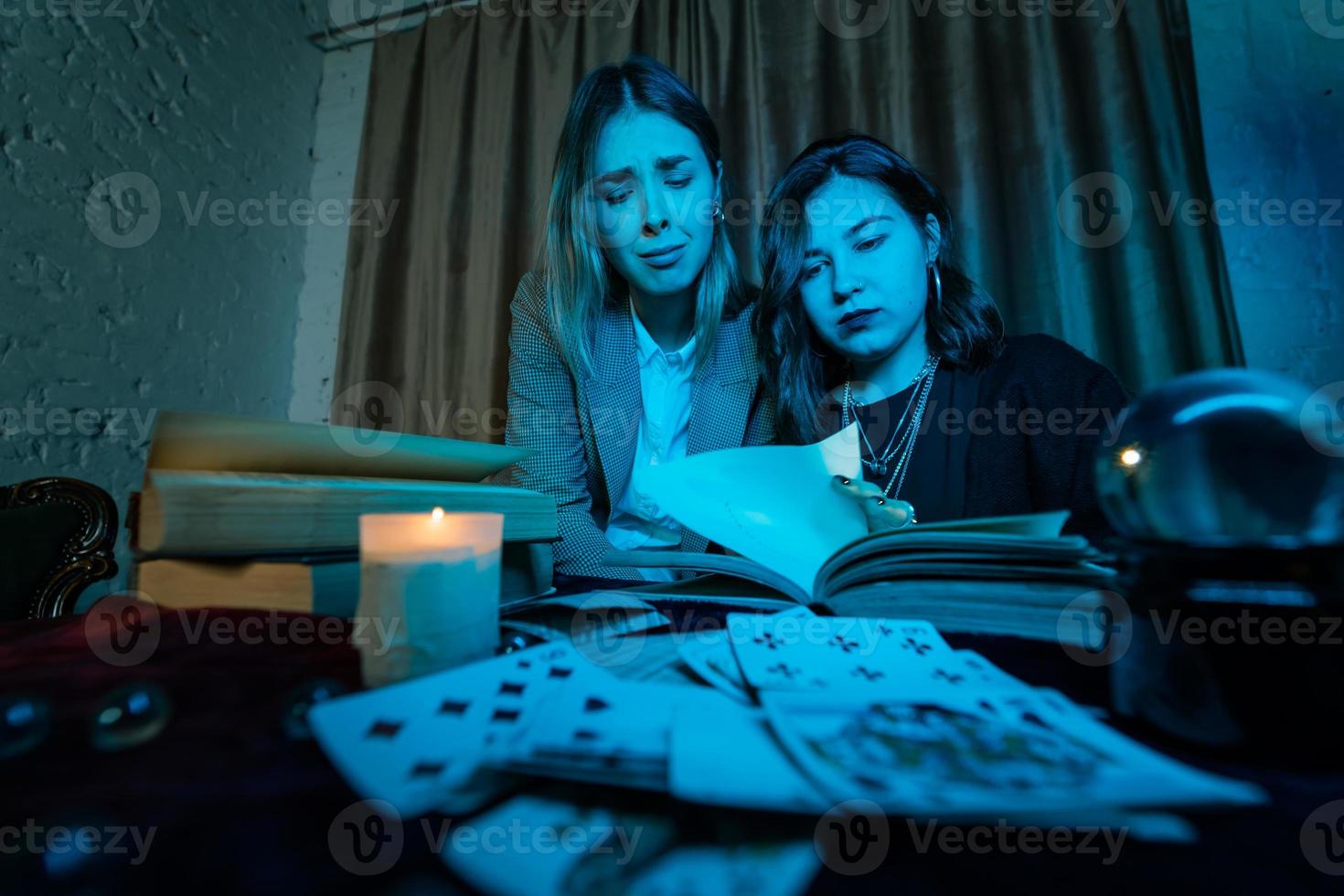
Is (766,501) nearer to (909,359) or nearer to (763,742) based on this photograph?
(763,742)

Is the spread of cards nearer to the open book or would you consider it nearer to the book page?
the open book

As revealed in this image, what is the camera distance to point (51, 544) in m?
0.74

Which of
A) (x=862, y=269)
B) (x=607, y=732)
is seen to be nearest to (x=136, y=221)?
(x=862, y=269)

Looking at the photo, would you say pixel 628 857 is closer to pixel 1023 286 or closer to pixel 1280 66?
pixel 1023 286

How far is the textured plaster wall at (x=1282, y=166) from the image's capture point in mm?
1368

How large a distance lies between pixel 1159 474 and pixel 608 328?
1146 mm

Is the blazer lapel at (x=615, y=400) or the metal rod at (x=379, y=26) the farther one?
the metal rod at (x=379, y=26)

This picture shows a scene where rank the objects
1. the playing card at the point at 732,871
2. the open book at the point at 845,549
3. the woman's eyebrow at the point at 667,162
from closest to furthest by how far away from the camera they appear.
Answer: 1. the playing card at the point at 732,871
2. the open book at the point at 845,549
3. the woman's eyebrow at the point at 667,162

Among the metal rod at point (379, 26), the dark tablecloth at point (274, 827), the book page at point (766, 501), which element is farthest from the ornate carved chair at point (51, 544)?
the metal rod at point (379, 26)

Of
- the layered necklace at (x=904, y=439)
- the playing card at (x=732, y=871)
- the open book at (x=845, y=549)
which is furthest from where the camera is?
the layered necklace at (x=904, y=439)

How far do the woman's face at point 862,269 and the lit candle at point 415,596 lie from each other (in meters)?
0.86

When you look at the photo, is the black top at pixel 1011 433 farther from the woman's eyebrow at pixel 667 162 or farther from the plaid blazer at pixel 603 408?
the woman's eyebrow at pixel 667 162

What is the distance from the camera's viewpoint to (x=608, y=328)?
133 centimetres

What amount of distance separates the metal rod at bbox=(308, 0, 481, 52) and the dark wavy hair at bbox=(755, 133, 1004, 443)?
175 centimetres
